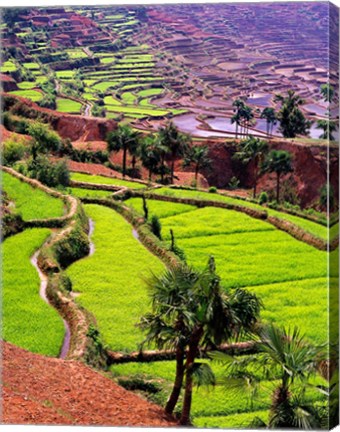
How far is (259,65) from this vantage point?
12.8 metres

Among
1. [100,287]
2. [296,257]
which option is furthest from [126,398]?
[296,257]

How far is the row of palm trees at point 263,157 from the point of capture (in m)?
12.8

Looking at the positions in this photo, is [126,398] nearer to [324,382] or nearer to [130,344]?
[130,344]

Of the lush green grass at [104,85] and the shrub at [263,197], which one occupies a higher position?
the lush green grass at [104,85]

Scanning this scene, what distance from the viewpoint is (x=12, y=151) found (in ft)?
43.3

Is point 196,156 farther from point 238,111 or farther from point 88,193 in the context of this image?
point 88,193

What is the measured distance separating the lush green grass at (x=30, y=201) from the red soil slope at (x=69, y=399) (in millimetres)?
2669

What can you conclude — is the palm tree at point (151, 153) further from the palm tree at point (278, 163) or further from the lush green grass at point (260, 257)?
the palm tree at point (278, 163)

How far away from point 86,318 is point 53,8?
174 inches

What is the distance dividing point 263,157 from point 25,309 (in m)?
4.00

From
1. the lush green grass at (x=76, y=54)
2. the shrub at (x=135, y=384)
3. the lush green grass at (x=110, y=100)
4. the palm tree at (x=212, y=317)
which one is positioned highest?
the lush green grass at (x=76, y=54)

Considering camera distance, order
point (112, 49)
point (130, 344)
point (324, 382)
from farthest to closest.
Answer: point (112, 49)
point (130, 344)
point (324, 382)

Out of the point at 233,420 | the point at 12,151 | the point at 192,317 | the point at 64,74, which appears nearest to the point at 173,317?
the point at 192,317

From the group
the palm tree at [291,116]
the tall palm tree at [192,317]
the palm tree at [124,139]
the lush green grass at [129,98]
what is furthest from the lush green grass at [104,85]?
the tall palm tree at [192,317]
